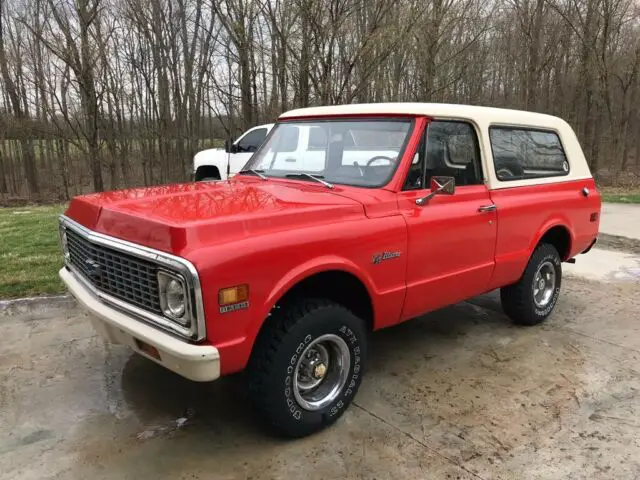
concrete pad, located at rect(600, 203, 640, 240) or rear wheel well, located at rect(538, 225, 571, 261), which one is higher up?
rear wheel well, located at rect(538, 225, 571, 261)

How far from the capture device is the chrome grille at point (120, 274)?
8.73 ft

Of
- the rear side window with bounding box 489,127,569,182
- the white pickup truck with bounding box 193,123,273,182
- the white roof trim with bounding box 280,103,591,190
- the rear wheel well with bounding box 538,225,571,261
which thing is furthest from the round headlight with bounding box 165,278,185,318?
the white pickup truck with bounding box 193,123,273,182

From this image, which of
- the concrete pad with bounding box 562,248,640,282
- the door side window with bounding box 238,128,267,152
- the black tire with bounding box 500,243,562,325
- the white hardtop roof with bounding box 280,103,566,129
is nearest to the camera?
the white hardtop roof with bounding box 280,103,566,129

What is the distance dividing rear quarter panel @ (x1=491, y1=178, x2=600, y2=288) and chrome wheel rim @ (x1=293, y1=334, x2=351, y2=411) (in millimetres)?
1691

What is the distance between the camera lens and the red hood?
258 cm

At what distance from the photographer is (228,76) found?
18.3m

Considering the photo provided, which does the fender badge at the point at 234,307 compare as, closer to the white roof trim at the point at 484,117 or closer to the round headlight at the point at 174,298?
the round headlight at the point at 174,298

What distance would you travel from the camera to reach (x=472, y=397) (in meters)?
3.56

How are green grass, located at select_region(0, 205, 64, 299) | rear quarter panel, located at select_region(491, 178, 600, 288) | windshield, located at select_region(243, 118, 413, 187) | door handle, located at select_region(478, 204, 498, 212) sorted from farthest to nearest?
green grass, located at select_region(0, 205, 64, 299), rear quarter panel, located at select_region(491, 178, 600, 288), door handle, located at select_region(478, 204, 498, 212), windshield, located at select_region(243, 118, 413, 187)

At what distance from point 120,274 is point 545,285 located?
3.94 meters

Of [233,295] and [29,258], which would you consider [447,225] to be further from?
[29,258]

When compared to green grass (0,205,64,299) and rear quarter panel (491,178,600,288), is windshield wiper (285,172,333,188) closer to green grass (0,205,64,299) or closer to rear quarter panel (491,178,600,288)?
rear quarter panel (491,178,600,288)

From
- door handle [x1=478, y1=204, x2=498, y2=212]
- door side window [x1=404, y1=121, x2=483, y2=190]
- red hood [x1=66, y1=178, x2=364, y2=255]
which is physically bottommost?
door handle [x1=478, y1=204, x2=498, y2=212]

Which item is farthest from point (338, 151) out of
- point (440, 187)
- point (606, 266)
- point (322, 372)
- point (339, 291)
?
point (606, 266)
